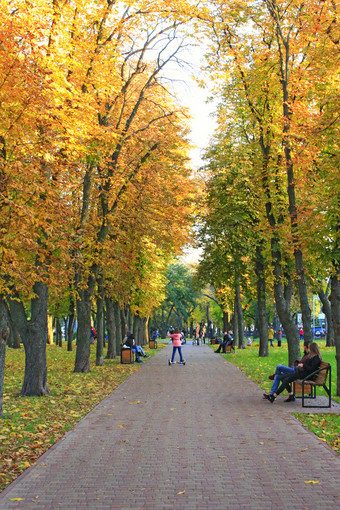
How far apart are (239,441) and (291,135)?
27.3 feet

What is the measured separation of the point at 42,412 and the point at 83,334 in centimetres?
891

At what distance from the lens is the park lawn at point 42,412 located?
7.42 m

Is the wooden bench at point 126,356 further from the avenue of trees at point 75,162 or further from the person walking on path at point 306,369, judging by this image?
the person walking on path at point 306,369

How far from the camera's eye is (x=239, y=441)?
8.24 m

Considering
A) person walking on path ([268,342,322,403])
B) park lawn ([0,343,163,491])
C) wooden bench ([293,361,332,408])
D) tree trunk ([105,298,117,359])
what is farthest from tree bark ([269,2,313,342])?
tree trunk ([105,298,117,359])

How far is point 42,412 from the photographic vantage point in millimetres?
10984

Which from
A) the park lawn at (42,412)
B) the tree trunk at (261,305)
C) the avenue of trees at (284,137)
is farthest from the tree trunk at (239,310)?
the park lawn at (42,412)

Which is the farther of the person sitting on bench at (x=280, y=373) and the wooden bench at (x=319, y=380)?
the person sitting on bench at (x=280, y=373)

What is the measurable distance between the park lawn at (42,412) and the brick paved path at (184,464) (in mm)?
281

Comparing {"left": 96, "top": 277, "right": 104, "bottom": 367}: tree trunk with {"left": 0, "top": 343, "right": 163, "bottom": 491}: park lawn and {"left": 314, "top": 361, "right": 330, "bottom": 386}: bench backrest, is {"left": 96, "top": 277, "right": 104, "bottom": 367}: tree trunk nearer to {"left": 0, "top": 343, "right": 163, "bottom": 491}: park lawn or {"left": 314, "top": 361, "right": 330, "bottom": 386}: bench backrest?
{"left": 0, "top": 343, "right": 163, "bottom": 491}: park lawn

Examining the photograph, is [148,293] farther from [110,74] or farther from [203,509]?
[203,509]

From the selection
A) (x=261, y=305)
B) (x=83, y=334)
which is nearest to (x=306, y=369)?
(x=83, y=334)

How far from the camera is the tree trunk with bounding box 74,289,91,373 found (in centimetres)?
1988

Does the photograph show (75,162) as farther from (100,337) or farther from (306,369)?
(100,337)
